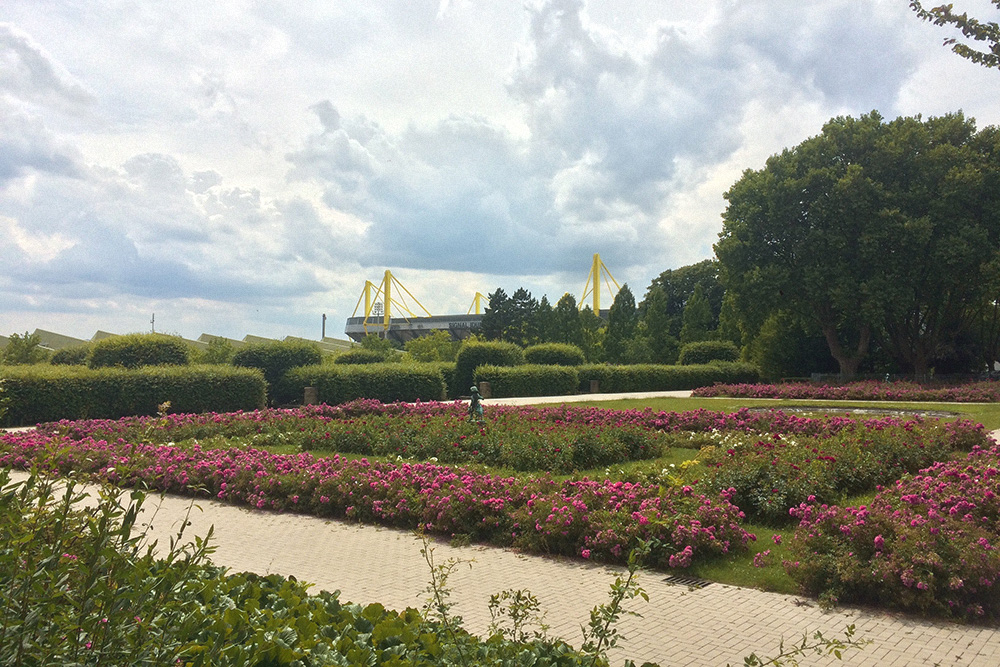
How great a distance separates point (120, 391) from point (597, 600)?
16694 millimetres

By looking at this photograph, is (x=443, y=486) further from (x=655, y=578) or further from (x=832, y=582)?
(x=832, y=582)

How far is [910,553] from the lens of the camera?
4.72 m

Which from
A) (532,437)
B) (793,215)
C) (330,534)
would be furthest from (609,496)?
(793,215)

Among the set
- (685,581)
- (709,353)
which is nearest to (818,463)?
(685,581)

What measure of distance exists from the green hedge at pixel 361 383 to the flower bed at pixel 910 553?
1864 centimetres

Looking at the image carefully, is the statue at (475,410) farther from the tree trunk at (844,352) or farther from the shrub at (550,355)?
the tree trunk at (844,352)

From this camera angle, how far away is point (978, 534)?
496 cm

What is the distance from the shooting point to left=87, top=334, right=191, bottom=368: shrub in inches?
859

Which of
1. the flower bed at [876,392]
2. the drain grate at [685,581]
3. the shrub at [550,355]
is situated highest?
the shrub at [550,355]

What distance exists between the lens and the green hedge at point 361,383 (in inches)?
898

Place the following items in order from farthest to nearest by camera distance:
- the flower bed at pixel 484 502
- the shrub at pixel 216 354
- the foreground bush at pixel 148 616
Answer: the shrub at pixel 216 354 < the flower bed at pixel 484 502 < the foreground bush at pixel 148 616

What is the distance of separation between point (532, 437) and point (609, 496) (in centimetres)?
416

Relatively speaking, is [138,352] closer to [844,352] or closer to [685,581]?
[685,581]

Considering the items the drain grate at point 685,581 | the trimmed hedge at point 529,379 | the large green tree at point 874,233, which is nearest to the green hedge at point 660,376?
the trimmed hedge at point 529,379
